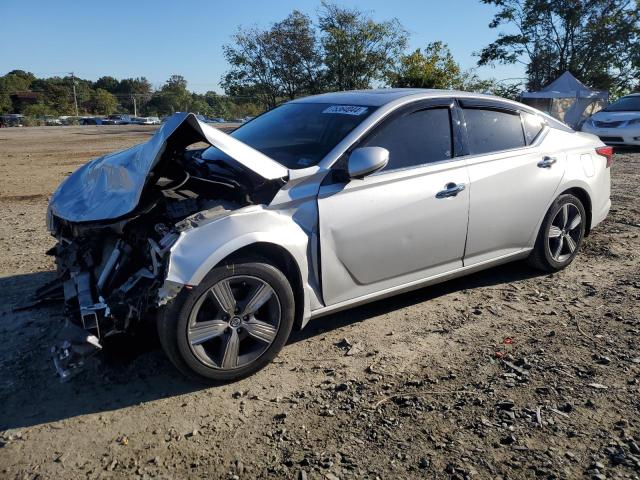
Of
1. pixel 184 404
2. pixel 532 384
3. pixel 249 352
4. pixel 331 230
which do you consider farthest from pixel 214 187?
pixel 532 384

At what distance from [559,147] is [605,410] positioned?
267cm

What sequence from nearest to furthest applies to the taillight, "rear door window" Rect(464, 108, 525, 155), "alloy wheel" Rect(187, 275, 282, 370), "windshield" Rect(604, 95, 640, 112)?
"alloy wheel" Rect(187, 275, 282, 370) < "rear door window" Rect(464, 108, 525, 155) < the taillight < "windshield" Rect(604, 95, 640, 112)

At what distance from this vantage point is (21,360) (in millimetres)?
3477

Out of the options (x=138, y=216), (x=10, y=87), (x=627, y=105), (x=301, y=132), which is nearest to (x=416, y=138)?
(x=301, y=132)

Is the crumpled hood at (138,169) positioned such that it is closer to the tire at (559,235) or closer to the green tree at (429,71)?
the tire at (559,235)

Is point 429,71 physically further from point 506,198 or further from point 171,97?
point 171,97

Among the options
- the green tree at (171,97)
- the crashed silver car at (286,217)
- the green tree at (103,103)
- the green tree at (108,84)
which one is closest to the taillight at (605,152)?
the crashed silver car at (286,217)

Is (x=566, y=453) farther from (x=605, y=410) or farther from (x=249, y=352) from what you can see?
(x=249, y=352)

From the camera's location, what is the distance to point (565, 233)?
4973mm

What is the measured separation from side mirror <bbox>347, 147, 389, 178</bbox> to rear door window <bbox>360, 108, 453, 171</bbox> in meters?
0.27

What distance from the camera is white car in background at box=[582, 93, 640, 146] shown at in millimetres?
14156

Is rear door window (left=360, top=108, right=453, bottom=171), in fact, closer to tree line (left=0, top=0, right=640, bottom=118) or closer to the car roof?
the car roof

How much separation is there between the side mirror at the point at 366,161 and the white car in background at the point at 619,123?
1323 centimetres

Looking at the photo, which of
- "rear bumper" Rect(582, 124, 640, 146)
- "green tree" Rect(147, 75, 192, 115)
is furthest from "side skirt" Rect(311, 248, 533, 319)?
"green tree" Rect(147, 75, 192, 115)
